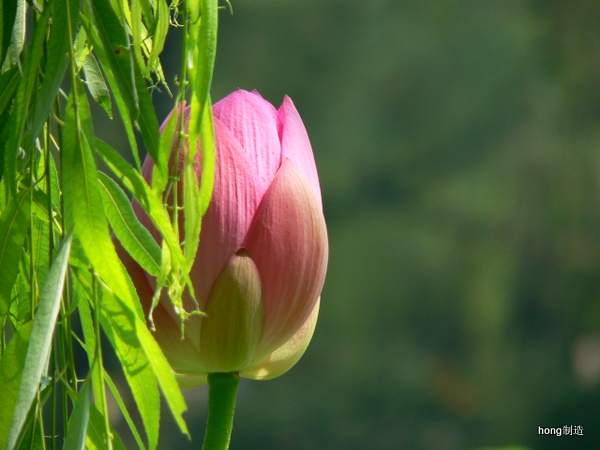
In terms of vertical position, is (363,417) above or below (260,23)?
below

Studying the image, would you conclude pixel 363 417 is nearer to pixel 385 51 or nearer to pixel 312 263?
pixel 385 51

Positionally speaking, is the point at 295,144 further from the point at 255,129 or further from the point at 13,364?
the point at 13,364

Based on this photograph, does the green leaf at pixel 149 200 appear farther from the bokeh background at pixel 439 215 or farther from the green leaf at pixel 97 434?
the bokeh background at pixel 439 215

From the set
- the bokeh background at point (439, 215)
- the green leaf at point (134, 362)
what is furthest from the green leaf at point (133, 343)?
the bokeh background at point (439, 215)

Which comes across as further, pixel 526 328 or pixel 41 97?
pixel 526 328

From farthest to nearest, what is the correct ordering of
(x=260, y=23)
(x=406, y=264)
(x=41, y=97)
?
(x=260, y=23) < (x=406, y=264) < (x=41, y=97)

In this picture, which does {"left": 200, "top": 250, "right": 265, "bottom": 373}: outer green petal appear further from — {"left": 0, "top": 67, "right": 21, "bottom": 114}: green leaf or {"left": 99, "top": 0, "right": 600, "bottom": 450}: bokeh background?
{"left": 99, "top": 0, "right": 600, "bottom": 450}: bokeh background

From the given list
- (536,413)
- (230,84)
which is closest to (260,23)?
(230,84)

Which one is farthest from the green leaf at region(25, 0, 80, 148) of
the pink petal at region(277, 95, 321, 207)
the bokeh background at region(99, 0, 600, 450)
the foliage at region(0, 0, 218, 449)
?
the bokeh background at region(99, 0, 600, 450)
